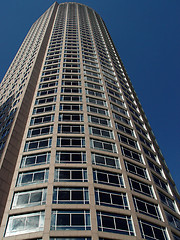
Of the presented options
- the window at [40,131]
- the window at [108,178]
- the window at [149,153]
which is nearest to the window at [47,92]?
the window at [40,131]

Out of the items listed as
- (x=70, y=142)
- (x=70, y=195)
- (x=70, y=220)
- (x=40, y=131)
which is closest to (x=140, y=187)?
(x=70, y=195)

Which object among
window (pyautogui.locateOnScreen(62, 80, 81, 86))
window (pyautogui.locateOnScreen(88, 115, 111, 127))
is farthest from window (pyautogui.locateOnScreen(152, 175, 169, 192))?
window (pyautogui.locateOnScreen(62, 80, 81, 86))

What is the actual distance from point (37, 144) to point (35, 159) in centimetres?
288

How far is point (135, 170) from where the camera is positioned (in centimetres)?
3409

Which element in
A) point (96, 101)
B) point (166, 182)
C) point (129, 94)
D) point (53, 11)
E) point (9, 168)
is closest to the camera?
point (9, 168)

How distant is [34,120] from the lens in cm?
3859

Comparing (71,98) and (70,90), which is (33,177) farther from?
(70,90)

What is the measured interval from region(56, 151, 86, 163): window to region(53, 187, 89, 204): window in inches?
175

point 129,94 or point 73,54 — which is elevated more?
point 73,54

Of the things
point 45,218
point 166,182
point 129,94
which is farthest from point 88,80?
point 45,218

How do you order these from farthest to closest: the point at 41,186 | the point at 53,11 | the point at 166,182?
the point at 53,11 → the point at 166,182 → the point at 41,186

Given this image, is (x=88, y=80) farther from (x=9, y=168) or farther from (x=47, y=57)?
(x=9, y=168)

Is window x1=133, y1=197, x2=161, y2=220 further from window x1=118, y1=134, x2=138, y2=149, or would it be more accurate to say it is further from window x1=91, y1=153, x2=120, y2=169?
window x1=118, y1=134, x2=138, y2=149

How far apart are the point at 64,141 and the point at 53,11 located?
74.9 metres
